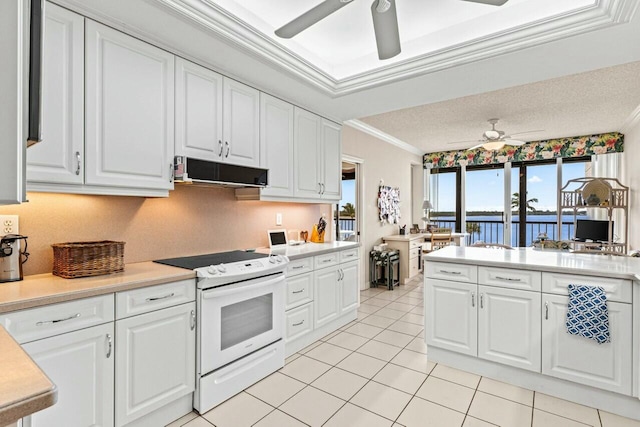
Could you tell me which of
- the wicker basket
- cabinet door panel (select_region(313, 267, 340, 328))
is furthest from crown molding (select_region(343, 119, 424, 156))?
the wicker basket

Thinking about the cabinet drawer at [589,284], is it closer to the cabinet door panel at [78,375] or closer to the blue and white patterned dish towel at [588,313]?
the blue and white patterned dish towel at [588,313]

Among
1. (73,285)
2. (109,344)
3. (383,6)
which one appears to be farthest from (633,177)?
(73,285)

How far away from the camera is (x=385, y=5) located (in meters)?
1.56

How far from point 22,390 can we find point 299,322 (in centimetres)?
245

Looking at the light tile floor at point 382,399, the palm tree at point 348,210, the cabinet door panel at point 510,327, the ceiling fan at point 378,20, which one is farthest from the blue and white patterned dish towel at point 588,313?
the palm tree at point 348,210

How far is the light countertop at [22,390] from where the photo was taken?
59 cm

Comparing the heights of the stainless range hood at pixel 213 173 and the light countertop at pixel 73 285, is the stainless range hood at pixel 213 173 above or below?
above

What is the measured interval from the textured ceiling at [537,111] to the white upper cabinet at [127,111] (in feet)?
10.4

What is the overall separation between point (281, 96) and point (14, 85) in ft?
8.73

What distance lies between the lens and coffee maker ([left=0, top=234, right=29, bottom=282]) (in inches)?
66.1

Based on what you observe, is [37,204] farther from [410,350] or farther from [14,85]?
[410,350]

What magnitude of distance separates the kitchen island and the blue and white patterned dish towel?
0.04 m

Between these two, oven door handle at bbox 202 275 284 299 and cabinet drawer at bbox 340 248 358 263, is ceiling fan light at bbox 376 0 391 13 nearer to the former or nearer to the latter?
oven door handle at bbox 202 275 284 299

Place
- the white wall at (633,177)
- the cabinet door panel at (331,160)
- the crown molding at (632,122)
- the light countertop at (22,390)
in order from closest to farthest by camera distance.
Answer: the light countertop at (22,390) → the cabinet door panel at (331,160) → the crown molding at (632,122) → the white wall at (633,177)
